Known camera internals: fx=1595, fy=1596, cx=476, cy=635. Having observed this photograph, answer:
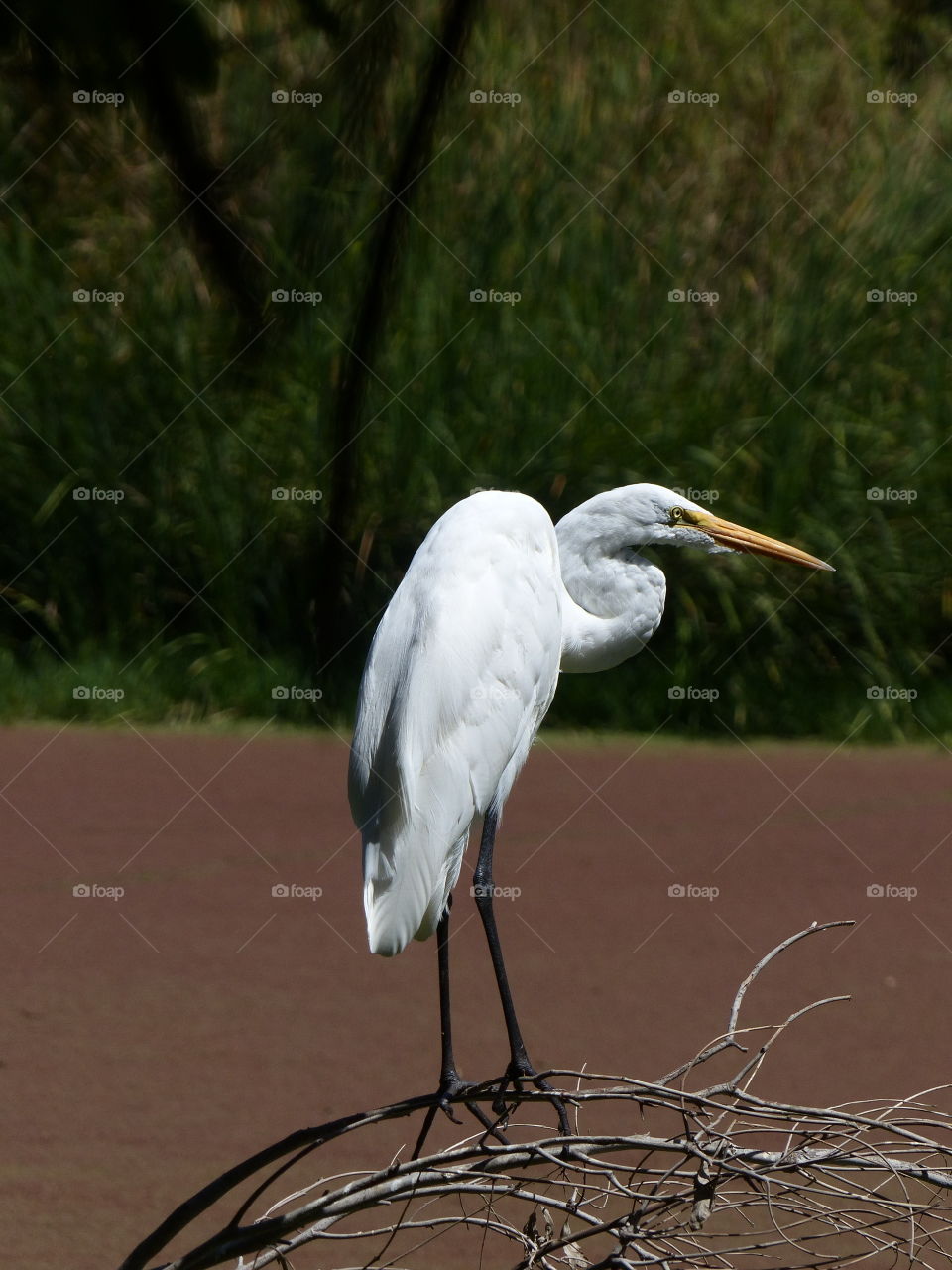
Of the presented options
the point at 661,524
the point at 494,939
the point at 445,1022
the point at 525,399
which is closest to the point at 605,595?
the point at 661,524

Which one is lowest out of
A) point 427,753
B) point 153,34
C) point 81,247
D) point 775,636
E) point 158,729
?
point 158,729

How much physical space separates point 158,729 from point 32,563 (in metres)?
1.17

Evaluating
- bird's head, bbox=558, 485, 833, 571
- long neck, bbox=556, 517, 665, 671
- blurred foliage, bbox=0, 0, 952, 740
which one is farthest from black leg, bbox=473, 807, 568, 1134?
blurred foliage, bbox=0, 0, 952, 740

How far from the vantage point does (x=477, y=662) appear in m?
2.48

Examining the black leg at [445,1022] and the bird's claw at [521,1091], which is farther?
the black leg at [445,1022]

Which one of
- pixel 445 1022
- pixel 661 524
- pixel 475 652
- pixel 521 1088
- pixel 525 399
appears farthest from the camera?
pixel 525 399

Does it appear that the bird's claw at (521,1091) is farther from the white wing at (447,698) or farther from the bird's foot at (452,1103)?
the white wing at (447,698)

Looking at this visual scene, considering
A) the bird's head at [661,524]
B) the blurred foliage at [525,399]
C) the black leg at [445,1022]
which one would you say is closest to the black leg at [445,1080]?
the black leg at [445,1022]

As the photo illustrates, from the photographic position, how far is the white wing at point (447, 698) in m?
2.30

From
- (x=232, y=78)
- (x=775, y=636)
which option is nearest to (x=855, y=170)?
(x=775, y=636)

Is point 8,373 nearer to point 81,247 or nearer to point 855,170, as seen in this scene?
point 81,247

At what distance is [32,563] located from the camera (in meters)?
7.05

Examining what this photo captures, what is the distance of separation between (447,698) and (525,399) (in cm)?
441

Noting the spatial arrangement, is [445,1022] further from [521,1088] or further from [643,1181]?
[643,1181]
